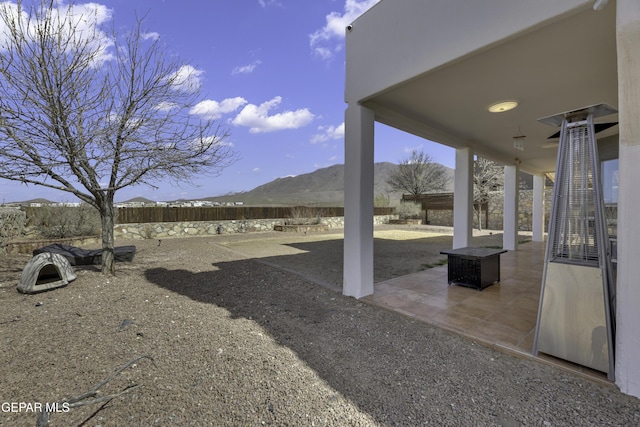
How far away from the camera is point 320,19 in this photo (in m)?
5.29

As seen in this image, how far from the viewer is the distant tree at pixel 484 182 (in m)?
15.0

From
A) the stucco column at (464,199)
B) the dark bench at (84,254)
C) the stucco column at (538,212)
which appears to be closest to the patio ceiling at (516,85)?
the stucco column at (464,199)

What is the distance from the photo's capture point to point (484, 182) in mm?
15953

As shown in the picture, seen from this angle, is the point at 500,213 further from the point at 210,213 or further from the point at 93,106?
the point at 93,106

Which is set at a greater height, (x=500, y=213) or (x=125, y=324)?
(x=500, y=213)

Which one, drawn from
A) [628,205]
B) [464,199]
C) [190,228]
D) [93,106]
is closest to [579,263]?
[628,205]

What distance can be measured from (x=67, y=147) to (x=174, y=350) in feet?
11.0

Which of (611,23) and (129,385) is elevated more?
(611,23)

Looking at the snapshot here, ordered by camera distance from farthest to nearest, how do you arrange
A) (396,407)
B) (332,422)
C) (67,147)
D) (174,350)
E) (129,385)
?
(67,147) < (174,350) < (129,385) < (396,407) < (332,422)

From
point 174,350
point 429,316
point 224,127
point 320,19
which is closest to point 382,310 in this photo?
point 429,316

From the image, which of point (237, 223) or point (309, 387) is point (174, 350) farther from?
point (237, 223)

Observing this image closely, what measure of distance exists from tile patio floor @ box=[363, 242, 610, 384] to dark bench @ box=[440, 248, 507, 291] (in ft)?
0.36

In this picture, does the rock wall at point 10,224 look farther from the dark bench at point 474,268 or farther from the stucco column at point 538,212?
the stucco column at point 538,212

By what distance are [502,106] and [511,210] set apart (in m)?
4.98
